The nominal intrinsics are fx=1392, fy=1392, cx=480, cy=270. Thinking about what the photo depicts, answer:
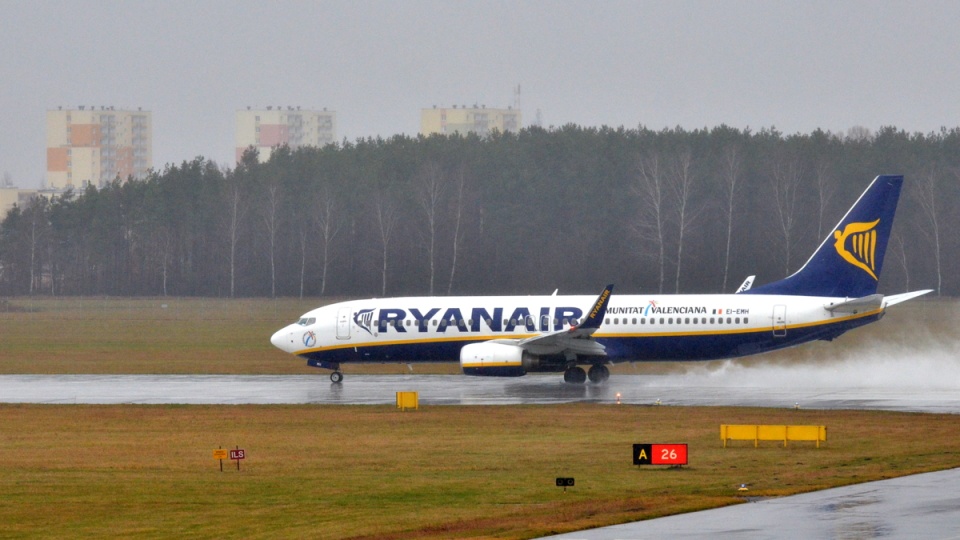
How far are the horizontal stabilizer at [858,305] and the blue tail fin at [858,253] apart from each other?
87 centimetres

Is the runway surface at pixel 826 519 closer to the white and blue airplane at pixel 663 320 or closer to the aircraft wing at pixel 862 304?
the white and blue airplane at pixel 663 320

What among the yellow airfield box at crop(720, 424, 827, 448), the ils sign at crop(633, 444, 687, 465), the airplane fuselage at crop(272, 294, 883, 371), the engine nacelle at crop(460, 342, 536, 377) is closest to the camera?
the ils sign at crop(633, 444, 687, 465)

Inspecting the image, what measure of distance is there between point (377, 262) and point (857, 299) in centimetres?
6233

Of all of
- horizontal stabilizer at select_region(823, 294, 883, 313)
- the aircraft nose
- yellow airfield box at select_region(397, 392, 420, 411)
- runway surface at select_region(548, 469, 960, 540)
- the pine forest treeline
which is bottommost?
runway surface at select_region(548, 469, 960, 540)

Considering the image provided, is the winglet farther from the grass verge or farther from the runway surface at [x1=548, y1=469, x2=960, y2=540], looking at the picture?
the runway surface at [x1=548, y1=469, x2=960, y2=540]

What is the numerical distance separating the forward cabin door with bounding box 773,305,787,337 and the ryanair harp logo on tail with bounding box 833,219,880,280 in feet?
8.74

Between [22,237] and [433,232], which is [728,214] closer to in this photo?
[433,232]

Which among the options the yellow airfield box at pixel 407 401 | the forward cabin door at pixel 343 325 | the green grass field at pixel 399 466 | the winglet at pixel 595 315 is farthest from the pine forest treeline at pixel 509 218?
the green grass field at pixel 399 466

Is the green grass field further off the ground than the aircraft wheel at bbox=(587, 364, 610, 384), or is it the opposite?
the aircraft wheel at bbox=(587, 364, 610, 384)

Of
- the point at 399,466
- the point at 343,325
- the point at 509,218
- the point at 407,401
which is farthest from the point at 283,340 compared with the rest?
the point at 509,218

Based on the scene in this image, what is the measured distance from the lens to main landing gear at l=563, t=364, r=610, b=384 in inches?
1746

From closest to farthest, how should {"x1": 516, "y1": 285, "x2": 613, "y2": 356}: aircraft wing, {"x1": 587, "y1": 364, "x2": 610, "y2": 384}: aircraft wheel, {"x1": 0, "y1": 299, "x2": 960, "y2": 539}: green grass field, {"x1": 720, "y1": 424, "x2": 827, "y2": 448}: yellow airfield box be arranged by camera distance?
{"x1": 0, "y1": 299, "x2": 960, "y2": 539}: green grass field, {"x1": 720, "y1": 424, "x2": 827, "y2": 448}: yellow airfield box, {"x1": 516, "y1": 285, "x2": 613, "y2": 356}: aircraft wing, {"x1": 587, "y1": 364, "x2": 610, "y2": 384}: aircraft wheel

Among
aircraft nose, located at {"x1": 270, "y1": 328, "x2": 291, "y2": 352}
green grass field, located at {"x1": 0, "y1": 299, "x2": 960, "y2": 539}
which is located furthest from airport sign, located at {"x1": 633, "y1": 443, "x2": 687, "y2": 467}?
aircraft nose, located at {"x1": 270, "y1": 328, "x2": 291, "y2": 352}

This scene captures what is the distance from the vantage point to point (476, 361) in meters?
42.5
